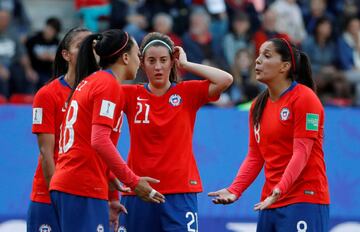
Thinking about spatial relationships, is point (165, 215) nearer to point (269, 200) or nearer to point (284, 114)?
point (269, 200)

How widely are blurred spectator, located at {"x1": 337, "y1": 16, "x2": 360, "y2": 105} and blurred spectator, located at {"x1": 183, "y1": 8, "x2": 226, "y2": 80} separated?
2.07 meters

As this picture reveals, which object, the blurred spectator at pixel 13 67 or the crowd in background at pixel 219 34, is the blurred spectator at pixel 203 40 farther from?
the blurred spectator at pixel 13 67

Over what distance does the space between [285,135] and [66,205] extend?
5.67 feet

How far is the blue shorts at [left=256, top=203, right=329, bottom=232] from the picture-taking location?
7328 mm

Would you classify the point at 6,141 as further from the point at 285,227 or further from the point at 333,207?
the point at 285,227

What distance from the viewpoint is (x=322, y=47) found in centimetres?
1627

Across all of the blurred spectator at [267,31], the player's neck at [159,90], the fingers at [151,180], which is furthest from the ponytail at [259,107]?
the blurred spectator at [267,31]

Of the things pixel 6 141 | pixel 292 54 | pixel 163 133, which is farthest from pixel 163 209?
pixel 6 141

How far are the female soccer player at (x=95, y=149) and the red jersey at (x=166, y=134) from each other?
357mm

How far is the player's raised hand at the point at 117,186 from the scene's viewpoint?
7.48 metres

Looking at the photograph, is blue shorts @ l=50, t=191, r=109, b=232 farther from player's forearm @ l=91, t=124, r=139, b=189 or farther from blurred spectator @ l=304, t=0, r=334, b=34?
blurred spectator @ l=304, t=0, r=334, b=34

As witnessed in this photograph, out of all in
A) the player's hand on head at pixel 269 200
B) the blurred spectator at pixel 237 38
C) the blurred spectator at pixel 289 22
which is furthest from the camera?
the blurred spectator at pixel 289 22

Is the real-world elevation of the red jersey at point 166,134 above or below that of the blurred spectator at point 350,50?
below

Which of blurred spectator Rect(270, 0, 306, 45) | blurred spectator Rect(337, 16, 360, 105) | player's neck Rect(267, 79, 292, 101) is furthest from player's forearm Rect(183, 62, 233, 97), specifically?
blurred spectator Rect(270, 0, 306, 45)
